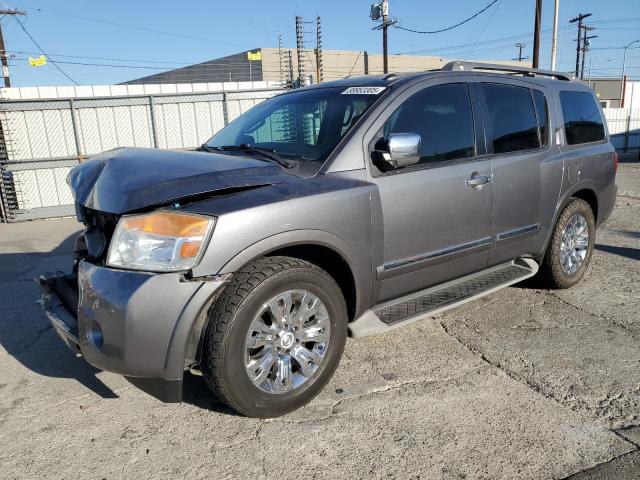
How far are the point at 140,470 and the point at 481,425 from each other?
174cm

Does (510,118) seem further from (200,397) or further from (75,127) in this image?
(75,127)

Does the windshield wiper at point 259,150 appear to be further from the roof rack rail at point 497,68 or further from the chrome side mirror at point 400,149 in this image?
the roof rack rail at point 497,68

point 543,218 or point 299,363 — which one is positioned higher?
point 543,218

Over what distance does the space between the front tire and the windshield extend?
0.86 meters

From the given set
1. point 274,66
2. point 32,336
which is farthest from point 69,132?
point 274,66

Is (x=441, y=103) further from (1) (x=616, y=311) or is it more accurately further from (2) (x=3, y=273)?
(2) (x=3, y=273)

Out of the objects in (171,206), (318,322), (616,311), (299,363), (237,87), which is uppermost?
(237,87)

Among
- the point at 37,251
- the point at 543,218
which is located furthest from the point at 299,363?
the point at 37,251

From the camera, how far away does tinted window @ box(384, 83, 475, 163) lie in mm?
3369

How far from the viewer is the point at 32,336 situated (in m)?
4.04

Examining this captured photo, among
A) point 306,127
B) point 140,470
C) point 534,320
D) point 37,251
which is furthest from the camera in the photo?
point 37,251

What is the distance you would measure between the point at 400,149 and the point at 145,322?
169 centimetres

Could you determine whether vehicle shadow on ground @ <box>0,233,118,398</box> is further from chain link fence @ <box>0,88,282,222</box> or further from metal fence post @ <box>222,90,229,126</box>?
metal fence post @ <box>222,90,229,126</box>

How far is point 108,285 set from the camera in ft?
8.03
